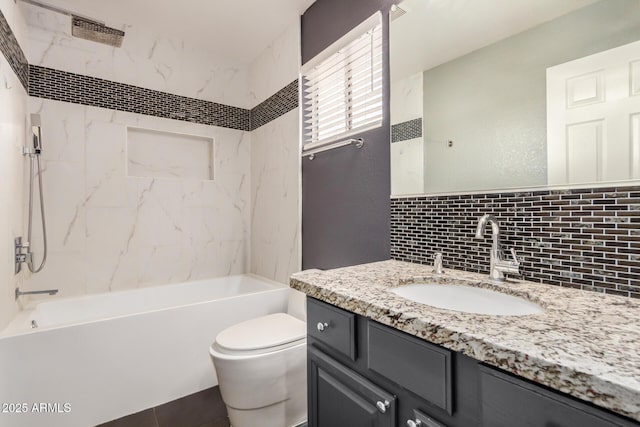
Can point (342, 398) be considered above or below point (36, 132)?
below

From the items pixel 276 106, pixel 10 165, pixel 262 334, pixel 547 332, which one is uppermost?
pixel 276 106

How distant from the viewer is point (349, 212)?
200cm

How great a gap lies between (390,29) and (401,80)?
12.1 inches

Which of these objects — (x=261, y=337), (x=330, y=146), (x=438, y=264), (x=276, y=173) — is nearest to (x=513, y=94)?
(x=438, y=264)

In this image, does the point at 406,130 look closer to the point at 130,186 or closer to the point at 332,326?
the point at 332,326

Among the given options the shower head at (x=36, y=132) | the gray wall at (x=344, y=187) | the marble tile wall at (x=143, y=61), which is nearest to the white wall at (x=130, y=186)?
the marble tile wall at (x=143, y=61)

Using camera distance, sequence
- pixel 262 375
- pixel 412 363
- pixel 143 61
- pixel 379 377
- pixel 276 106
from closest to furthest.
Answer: pixel 412 363 < pixel 379 377 < pixel 262 375 < pixel 143 61 < pixel 276 106

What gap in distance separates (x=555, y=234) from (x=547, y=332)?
56cm

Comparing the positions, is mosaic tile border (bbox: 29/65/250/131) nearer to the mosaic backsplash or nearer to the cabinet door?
the mosaic backsplash

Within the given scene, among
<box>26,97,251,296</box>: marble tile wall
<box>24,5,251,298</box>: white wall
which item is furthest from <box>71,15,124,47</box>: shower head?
<box>26,97,251,296</box>: marble tile wall

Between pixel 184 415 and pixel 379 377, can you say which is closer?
pixel 379 377

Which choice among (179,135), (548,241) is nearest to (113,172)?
(179,135)

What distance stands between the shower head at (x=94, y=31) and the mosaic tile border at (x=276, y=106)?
1.18 meters

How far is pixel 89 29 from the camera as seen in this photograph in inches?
81.2
